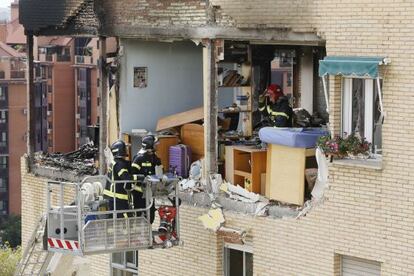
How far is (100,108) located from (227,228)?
3.66m

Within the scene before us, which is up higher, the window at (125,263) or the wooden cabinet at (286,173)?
the wooden cabinet at (286,173)

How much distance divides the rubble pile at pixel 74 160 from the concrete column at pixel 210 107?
315 cm

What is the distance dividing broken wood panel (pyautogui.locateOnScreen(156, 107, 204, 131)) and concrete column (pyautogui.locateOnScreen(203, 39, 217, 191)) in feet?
4.31

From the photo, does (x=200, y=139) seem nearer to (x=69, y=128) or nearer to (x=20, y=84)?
(x=69, y=128)

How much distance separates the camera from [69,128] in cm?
9144

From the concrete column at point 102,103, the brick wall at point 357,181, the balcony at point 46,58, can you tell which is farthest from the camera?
the balcony at point 46,58

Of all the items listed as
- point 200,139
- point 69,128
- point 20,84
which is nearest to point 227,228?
point 200,139

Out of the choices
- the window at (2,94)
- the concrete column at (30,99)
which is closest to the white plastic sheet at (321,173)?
the concrete column at (30,99)

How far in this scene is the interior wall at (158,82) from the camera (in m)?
18.0

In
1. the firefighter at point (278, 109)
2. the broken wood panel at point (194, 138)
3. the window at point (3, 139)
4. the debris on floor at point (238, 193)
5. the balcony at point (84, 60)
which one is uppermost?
the balcony at point (84, 60)

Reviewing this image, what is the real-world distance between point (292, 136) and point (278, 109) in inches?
62.1

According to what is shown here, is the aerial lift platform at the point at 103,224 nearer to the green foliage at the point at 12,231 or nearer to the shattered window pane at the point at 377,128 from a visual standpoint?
the shattered window pane at the point at 377,128

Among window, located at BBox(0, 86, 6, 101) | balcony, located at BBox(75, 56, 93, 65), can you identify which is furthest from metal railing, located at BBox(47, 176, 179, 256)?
window, located at BBox(0, 86, 6, 101)

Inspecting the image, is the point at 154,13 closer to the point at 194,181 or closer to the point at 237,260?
the point at 194,181
